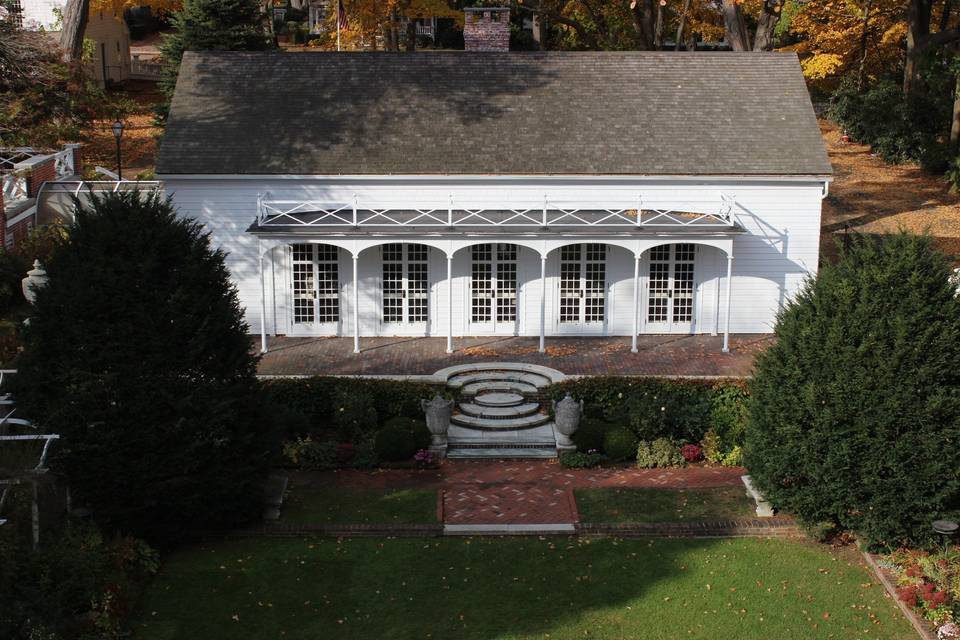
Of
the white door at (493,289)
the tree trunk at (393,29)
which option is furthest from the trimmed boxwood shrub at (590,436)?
the tree trunk at (393,29)

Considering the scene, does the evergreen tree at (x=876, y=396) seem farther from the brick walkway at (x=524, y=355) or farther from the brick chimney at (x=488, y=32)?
the brick chimney at (x=488, y=32)

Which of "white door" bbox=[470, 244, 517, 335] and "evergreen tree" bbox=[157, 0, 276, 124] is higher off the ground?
"evergreen tree" bbox=[157, 0, 276, 124]

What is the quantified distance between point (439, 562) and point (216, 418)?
4.10 m

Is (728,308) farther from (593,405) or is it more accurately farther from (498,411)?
(498,411)

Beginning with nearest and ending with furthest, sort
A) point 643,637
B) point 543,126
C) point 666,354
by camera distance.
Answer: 1. point 643,637
2. point 666,354
3. point 543,126

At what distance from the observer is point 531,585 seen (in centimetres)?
1730

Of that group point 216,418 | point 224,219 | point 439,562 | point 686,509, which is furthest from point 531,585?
point 224,219

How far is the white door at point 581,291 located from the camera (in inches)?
1123

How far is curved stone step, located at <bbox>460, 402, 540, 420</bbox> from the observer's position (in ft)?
78.0

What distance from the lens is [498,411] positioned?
23.9m

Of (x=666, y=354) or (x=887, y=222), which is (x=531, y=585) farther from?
(x=887, y=222)

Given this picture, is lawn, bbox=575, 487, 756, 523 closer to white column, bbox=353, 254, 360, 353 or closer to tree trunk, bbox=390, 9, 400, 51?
white column, bbox=353, 254, 360, 353

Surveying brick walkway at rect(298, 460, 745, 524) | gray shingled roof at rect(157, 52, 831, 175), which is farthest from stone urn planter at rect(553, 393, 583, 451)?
gray shingled roof at rect(157, 52, 831, 175)

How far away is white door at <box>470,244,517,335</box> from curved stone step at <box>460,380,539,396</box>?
374 centimetres
